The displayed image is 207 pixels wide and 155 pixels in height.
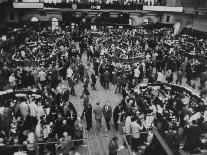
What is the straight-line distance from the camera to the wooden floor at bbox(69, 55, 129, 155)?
376 inches

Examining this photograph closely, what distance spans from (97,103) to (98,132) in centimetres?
164

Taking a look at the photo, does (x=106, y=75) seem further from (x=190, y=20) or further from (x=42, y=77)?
(x=190, y=20)

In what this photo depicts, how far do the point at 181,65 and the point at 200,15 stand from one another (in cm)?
1391

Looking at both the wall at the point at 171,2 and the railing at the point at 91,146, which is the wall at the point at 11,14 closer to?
the wall at the point at 171,2

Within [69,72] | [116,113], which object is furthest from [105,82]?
[116,113]

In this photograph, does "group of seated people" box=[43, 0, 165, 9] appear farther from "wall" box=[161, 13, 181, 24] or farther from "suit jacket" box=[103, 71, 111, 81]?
"suit jacket" box=[103, 71, 111, 81]

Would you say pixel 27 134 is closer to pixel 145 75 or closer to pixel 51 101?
pixel 51 101

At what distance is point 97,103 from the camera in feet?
36.2

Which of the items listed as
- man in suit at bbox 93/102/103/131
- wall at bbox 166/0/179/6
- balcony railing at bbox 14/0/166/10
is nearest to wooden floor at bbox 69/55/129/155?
man in suit at bbox 93/102/103/131

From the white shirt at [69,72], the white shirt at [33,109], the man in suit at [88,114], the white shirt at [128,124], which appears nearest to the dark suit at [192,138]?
the white shirt at [128,124]

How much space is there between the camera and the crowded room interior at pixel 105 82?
984cm

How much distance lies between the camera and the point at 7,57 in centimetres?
2022

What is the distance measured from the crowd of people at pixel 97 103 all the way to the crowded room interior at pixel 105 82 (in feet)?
0.17

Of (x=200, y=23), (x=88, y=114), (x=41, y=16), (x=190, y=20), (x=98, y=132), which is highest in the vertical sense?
(x=41, y=16)
